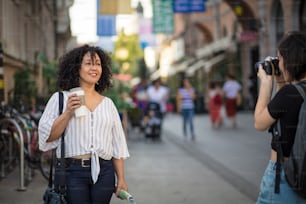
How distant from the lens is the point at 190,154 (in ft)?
38.4

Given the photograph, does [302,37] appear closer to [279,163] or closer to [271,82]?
[271,82]

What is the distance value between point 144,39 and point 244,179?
66.3ft

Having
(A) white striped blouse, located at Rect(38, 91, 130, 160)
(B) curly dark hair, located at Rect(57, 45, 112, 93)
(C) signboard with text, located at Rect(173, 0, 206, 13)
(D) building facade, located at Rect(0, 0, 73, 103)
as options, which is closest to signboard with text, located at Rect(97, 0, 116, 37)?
(D) building facade, located at Rect(0, 0, 73, 103)

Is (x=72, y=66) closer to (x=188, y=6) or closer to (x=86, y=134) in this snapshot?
(x=86, y=134)

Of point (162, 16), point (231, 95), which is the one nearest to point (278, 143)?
point (231, 95)

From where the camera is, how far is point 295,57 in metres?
3.26

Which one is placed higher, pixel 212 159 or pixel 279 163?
pixel 279 163

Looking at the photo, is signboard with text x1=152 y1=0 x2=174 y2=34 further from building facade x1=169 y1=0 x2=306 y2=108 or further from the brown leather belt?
the brown leather belt

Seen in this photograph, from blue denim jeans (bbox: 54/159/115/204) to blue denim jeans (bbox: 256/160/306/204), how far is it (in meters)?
0.92

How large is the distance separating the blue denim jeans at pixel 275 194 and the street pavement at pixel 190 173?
11.1 feet

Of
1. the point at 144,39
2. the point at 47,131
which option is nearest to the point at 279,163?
the point at 47,131

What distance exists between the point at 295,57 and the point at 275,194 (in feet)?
2.36

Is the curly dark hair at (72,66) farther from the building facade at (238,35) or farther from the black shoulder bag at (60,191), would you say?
the building facade at (238,35)

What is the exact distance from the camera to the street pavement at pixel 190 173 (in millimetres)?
6871
